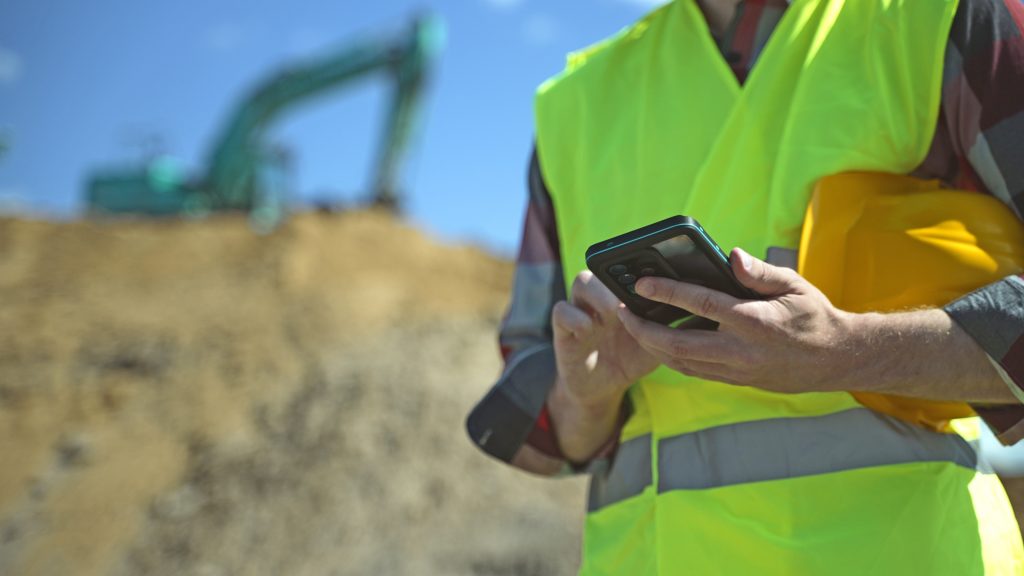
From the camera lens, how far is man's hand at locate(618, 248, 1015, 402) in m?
1.15

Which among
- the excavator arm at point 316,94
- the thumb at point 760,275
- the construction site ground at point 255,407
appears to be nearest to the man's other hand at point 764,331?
the thumb at point 760,275

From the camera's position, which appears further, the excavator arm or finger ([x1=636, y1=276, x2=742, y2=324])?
the excavator arm

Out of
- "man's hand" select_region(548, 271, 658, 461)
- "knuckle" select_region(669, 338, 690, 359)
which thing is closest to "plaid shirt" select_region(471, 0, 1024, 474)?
"knuckle" select_region(669, 338, 690, 359)

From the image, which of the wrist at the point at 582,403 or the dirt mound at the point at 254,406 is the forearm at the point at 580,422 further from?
the dirt mound at the point at 254,406

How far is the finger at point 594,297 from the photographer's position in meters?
1.37

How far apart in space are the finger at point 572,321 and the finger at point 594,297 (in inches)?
0.5

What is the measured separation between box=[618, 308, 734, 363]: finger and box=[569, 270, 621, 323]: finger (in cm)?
9

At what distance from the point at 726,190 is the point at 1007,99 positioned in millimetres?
393

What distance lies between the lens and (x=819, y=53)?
1.40 meters

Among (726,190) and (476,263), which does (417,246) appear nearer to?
(476,263)

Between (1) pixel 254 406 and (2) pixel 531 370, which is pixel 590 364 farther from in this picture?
(1) pixel 254 406

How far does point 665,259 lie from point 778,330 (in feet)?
0.53

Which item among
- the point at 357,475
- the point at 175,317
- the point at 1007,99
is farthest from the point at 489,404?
the point at 175,317

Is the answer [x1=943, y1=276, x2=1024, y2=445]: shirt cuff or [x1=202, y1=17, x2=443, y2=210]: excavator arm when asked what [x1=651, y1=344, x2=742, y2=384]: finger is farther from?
[x1=202, y1=17, x2=443, y2=210]: excavator arm
